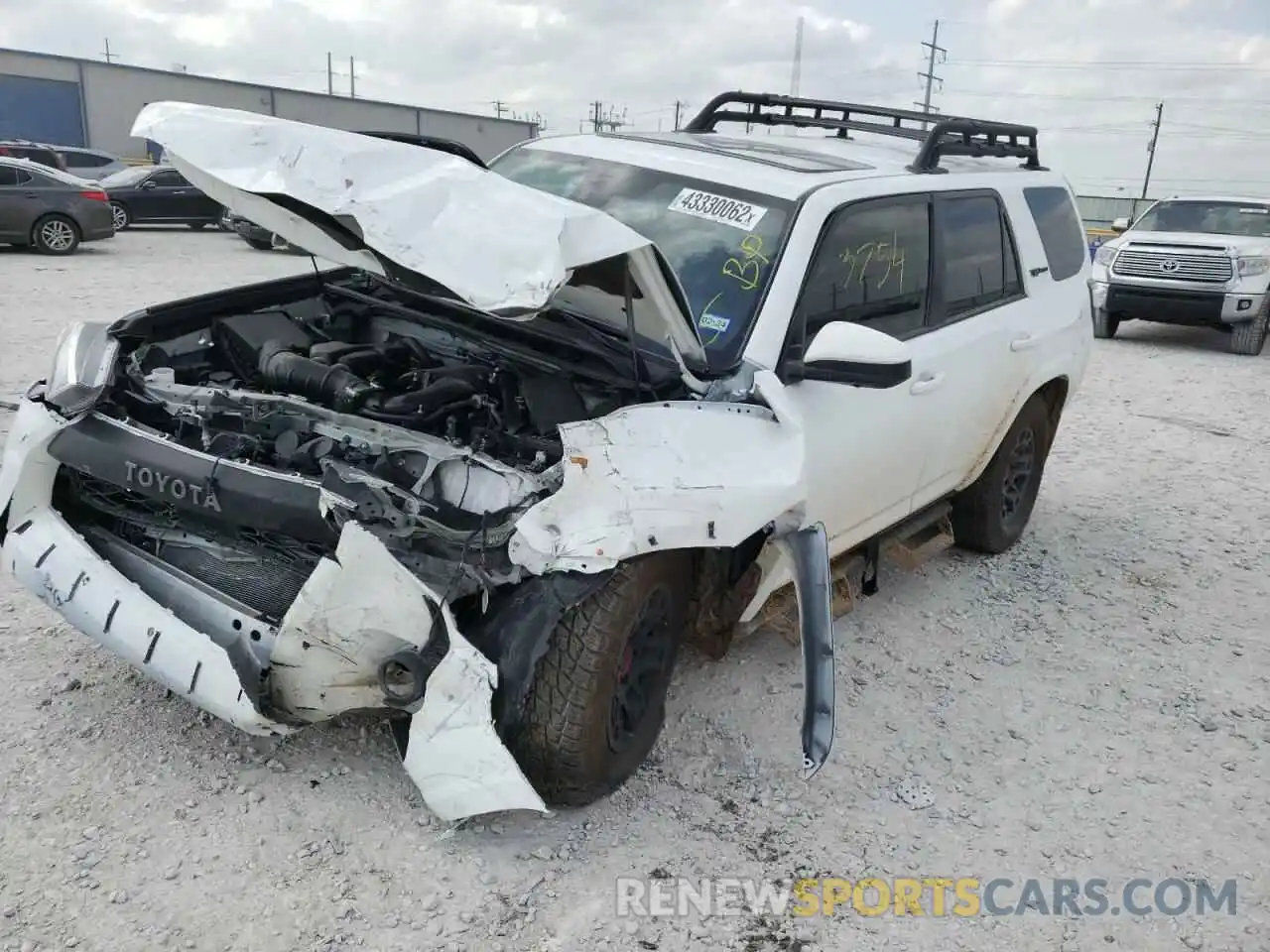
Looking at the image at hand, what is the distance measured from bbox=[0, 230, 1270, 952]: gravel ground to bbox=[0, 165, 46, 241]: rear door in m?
12.3

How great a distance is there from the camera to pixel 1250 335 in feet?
39.5

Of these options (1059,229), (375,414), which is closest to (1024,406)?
(1059,229)

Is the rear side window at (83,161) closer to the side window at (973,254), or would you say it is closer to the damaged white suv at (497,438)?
Result: the damaged white suv at (497,438)

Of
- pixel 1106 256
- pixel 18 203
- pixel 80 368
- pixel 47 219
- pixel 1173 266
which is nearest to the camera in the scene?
pixel 80 368

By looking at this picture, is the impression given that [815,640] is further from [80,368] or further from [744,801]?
[80,368]

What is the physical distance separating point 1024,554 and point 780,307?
2751 millimetres

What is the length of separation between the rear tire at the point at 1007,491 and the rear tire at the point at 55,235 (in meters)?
13.9

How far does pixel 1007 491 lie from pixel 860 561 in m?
1.43

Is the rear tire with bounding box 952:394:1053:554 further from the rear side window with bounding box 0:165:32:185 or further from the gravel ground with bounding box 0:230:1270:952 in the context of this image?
the rear side window with bounding box 0:165:32:185

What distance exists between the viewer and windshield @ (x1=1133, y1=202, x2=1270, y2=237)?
492 inches

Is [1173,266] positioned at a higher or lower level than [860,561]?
higher

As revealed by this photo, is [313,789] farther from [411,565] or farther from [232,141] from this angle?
[232,141]

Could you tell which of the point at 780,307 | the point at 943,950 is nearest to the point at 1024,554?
the point at 780,307

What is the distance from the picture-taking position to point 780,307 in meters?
3.20
